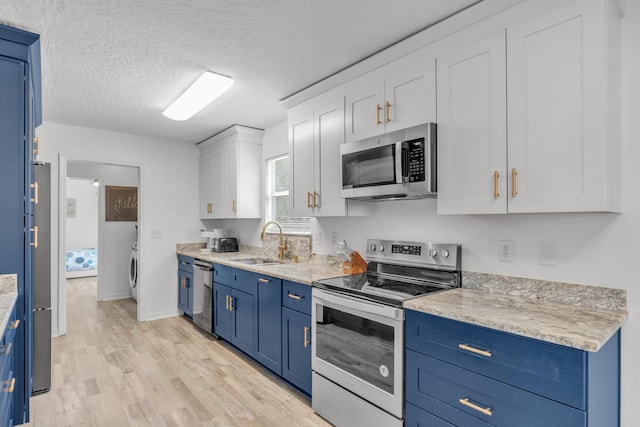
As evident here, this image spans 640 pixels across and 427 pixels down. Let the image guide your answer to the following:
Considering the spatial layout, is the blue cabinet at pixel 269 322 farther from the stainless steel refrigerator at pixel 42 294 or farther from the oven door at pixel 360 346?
the stainless steel refrigerator at pixel 42 294

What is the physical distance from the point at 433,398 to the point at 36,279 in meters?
2.92

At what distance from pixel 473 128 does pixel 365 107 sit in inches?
33.7

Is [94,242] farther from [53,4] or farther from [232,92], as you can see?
[53,4]

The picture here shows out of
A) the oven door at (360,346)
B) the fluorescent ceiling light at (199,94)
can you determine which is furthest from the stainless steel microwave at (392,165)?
the fluorescent ceiling light at (199,94)

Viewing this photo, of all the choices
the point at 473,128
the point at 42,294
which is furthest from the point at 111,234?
the point at 473,128

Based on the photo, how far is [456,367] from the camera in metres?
1.61

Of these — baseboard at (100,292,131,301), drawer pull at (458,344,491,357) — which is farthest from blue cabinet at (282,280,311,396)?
baseboard at (100,292,131,301)

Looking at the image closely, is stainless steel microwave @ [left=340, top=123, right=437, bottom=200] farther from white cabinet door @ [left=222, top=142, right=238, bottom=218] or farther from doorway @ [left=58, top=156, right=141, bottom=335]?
doorway @ [left=58, top=156, right=141, bottom=335]

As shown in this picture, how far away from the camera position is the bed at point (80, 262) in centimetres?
764

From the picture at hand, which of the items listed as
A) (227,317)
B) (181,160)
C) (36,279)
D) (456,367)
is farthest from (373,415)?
(181,160)

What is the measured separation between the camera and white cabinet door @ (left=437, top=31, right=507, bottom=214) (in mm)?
1766

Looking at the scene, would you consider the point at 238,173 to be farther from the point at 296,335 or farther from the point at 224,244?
the point at 296,335

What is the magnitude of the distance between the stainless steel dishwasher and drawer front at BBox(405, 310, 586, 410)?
275cm

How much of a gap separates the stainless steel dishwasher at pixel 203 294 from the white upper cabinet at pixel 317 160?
1467 mm
